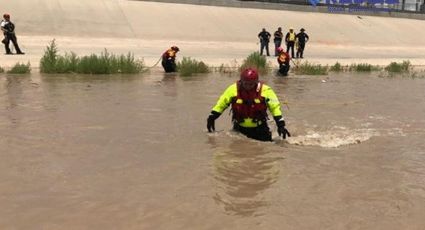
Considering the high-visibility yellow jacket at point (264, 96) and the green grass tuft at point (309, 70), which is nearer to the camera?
the high-visibility yellow jacket at point (264, 96)

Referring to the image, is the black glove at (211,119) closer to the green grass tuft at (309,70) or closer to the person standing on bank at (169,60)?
the person standing on bank at (169,60)

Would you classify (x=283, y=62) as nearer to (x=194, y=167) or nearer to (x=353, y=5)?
(x=194, y=167)

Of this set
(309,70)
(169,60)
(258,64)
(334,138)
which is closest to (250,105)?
(334,138)

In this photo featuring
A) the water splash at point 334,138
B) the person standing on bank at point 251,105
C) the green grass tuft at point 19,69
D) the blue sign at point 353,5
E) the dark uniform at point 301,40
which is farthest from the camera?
the blue sign at point 353,5

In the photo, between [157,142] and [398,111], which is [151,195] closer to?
[157,142]

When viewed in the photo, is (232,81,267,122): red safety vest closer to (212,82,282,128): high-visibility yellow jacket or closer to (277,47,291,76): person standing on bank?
(212,82,282,128): high-visibility yellow jacket

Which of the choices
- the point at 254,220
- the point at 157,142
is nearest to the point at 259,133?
the point at 157,142

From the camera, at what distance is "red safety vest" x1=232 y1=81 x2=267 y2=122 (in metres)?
7.40

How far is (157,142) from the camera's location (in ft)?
26.9

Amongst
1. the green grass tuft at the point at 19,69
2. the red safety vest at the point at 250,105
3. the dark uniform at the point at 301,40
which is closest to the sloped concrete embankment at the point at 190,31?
the dark uniform at the point at 301,40

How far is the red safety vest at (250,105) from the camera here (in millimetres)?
7402

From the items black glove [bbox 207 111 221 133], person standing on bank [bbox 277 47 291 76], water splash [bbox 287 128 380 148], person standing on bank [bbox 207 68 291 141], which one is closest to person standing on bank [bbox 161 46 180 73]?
person standing on bank [bbox 277 47 291 76]

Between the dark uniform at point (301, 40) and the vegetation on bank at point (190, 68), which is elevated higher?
the dark uniform at point (301, 40)

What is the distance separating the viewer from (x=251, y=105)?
7.50m
